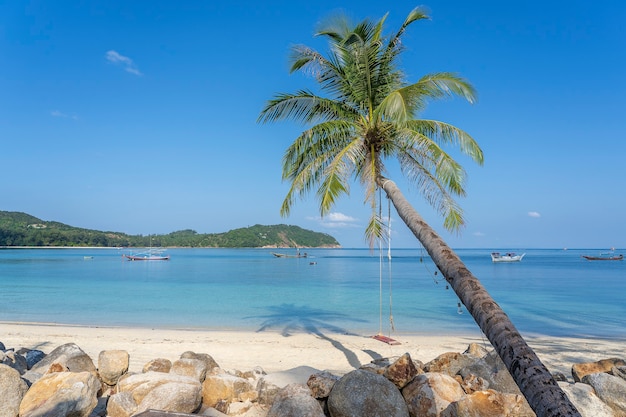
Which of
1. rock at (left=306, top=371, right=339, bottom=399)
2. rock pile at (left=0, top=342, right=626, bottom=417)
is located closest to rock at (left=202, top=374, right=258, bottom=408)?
rock pile at (left=0, top=342, right=626, bottom=417)

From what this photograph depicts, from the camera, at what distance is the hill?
11738cm

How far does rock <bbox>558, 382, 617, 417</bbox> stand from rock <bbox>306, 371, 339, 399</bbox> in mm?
2840

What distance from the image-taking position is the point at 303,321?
17.8m

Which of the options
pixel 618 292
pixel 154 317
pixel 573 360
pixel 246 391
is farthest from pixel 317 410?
pixel 618 292

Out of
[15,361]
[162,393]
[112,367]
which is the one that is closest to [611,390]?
[162,393]

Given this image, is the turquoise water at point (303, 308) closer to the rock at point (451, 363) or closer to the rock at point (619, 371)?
the rock at point (451, 363)

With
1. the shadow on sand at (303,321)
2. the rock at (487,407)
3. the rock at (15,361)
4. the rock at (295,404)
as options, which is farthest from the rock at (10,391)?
the shadow on sand at (303,321)

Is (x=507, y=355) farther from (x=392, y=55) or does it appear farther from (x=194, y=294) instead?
(x=194, y=294)

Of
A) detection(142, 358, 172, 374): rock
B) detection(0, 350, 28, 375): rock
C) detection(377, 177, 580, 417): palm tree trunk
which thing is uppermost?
detection(377, 177, 580, 417): palm tree trunk

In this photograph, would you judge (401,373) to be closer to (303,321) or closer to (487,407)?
(487,407)

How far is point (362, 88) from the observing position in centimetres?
837

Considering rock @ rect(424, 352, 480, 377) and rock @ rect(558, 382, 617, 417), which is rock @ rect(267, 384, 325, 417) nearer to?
rock @ rect(424, 352, 480, 377)

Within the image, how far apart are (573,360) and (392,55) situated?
8.01 m

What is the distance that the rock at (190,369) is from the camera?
5.79 m
